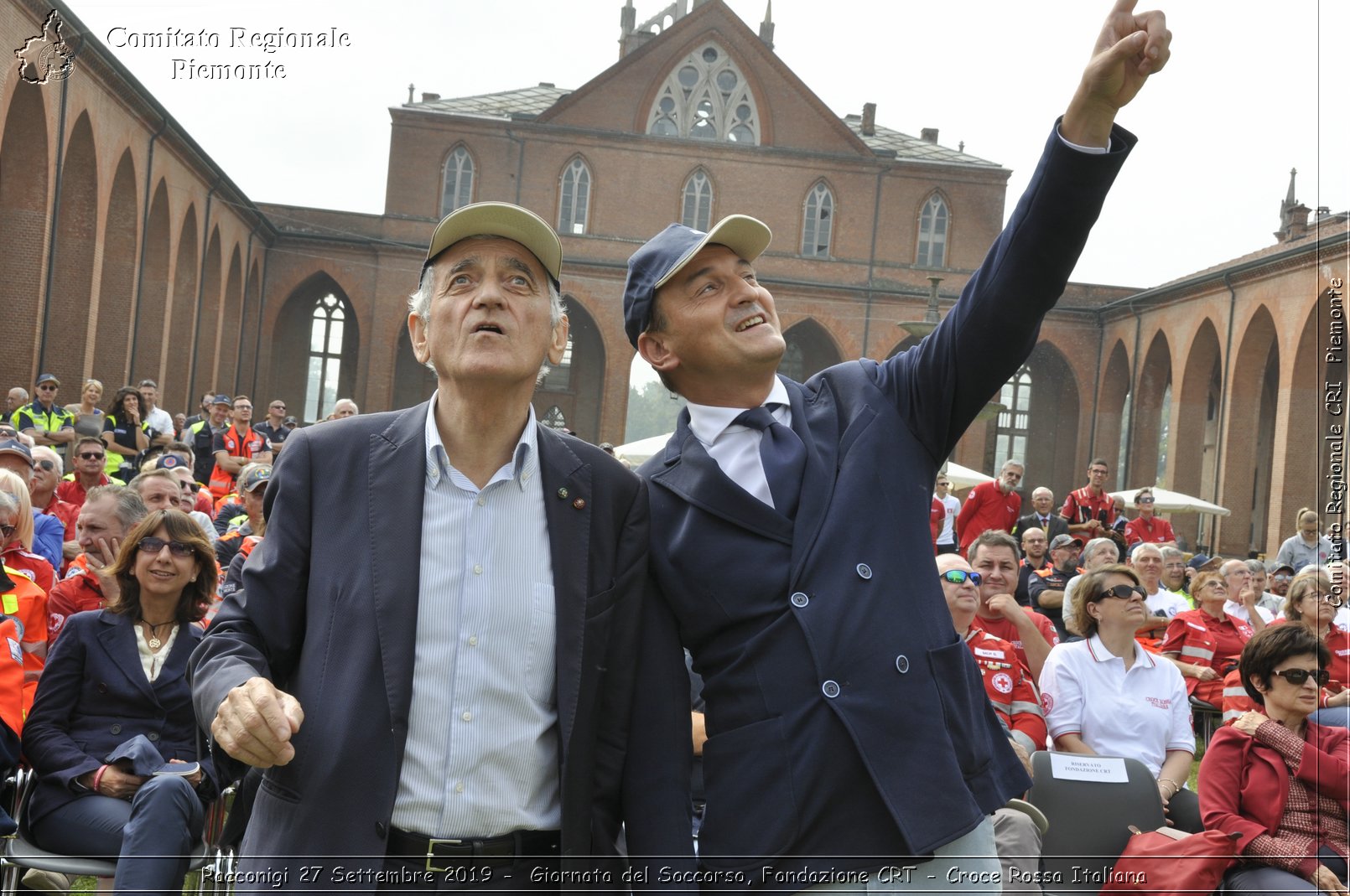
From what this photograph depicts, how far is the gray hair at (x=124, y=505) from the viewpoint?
676 cm

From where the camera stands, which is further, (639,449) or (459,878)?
(639,449)

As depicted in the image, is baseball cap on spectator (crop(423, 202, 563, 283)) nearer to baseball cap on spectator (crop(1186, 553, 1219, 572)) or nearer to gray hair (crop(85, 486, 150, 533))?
gray hair (crop(85, 486, 150, 533))

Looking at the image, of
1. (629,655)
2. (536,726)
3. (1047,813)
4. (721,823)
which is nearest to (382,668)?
(536,726)

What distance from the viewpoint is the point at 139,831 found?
4.45 metres

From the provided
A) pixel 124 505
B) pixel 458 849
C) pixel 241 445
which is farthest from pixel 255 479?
pixel 458 849

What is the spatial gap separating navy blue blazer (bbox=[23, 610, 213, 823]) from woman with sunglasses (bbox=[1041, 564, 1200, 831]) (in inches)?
163

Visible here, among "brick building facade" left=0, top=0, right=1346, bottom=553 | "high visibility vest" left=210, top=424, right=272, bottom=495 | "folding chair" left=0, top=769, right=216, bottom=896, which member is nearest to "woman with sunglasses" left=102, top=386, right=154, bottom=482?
"high visibility vest" left=210, top=424, right=272, bottom=495

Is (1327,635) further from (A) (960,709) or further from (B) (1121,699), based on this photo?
(A) (960,709)

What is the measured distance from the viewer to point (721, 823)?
89.2 inches

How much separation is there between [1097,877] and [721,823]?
3.39 meters

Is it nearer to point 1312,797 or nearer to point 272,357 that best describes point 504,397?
point 1312,797

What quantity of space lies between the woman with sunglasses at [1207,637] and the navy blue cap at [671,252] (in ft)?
27.9

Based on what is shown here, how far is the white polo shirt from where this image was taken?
6.07 metres

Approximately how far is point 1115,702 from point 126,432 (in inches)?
435
